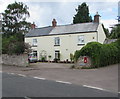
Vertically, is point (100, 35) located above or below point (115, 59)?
above

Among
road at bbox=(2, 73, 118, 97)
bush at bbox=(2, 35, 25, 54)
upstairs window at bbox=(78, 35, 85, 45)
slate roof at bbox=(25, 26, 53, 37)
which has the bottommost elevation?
road at bbox=(2, 73, 118, 97)

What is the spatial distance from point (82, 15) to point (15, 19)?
1858 cm

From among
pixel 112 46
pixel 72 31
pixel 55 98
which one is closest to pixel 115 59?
pixel 112 46

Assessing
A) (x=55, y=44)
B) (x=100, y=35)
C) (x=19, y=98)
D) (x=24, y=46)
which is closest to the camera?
(x=19, y=98)

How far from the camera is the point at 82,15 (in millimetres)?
56562

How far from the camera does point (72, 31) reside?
36.6 m

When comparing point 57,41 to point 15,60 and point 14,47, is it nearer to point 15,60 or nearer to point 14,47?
point 15,60

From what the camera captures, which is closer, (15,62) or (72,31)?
(15,62)

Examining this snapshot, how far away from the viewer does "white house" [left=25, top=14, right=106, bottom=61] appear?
114ft

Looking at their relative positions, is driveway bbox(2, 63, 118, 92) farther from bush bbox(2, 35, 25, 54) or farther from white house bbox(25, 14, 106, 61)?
white house bbox(25, 14, 106, 61)

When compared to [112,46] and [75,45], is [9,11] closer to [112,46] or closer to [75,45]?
[75,45]

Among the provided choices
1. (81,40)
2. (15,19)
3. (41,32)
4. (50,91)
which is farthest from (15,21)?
(50,91)

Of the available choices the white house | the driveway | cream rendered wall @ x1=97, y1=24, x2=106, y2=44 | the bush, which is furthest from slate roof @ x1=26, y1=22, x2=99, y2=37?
the driveway

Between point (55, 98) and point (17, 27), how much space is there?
48.5m
